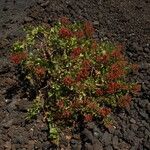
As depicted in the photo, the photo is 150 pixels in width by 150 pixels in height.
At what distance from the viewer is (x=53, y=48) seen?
31.8 ft

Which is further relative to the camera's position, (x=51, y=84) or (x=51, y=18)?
(x=51, y=18)

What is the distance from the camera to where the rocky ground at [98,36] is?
8344 mm

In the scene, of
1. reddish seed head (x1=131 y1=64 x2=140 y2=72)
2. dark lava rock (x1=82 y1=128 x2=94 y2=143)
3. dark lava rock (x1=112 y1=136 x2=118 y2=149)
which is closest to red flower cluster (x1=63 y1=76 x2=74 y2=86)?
dark lava rock (x1=82 y1=128 x2=94 y2=143)

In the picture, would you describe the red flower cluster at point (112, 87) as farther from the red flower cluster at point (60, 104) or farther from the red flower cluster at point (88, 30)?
the red flower cluster at point (88, 30)

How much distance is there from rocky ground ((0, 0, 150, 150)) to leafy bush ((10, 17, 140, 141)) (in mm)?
300

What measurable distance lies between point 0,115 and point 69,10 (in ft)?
12.8

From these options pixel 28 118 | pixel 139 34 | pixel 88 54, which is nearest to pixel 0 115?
pixel 28 118

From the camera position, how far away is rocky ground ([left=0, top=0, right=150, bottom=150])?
834 cm

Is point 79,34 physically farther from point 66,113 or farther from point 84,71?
point 66,113

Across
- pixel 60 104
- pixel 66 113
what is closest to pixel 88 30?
pixel 60 104

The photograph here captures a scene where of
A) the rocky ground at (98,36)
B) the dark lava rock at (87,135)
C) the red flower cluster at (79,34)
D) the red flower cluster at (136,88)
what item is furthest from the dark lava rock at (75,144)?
the red flower cluster at (79,34)

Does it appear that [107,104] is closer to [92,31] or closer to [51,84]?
[51,84]

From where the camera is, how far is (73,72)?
903 centimetres

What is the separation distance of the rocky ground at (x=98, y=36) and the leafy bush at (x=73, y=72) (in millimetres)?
300
